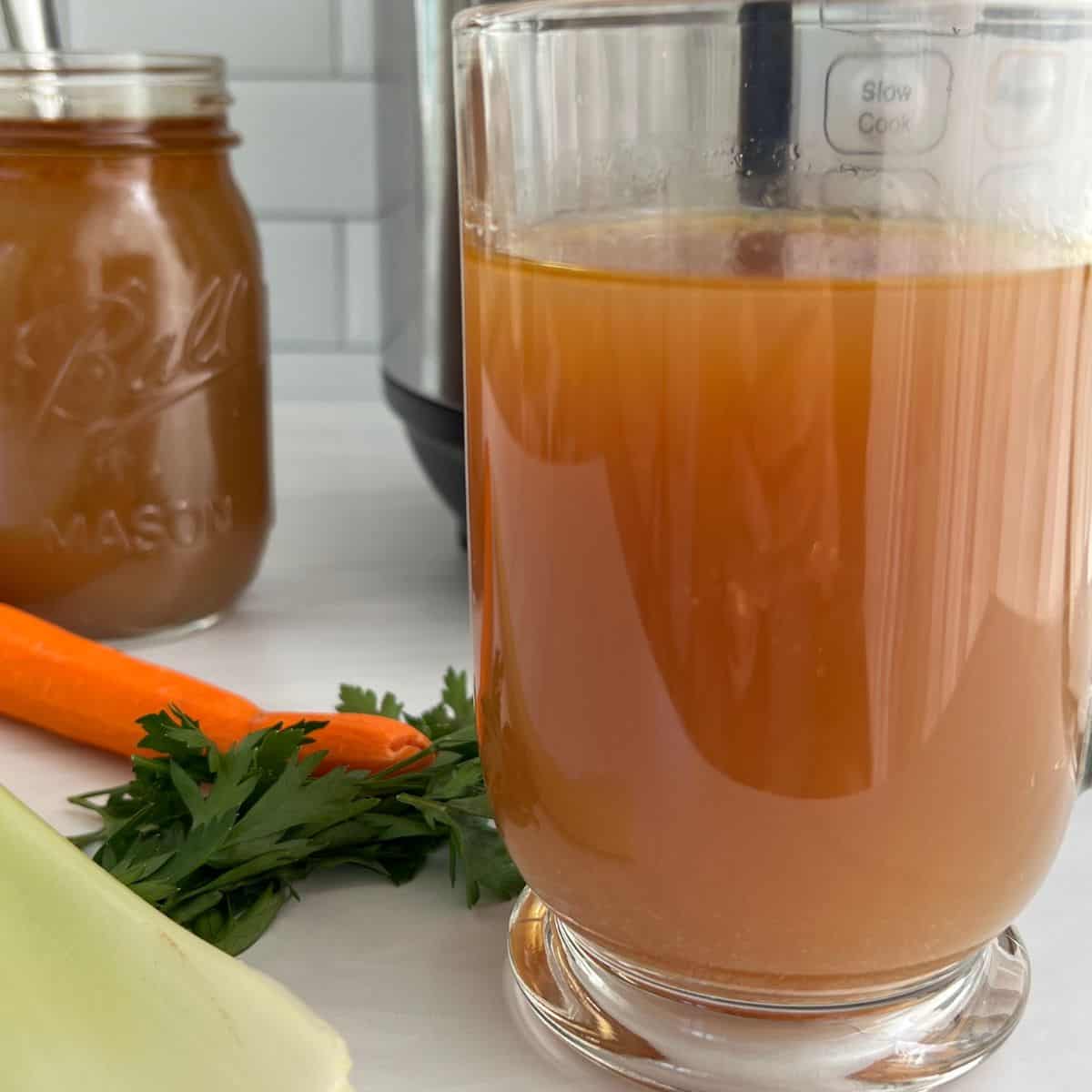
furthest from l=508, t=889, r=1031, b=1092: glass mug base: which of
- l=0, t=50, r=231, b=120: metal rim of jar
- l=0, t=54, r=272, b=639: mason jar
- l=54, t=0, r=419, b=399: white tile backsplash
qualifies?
l=54, t=0, r=419, b=399: white tile backsplash

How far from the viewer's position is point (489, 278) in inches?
18.7

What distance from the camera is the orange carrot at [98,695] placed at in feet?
2.30

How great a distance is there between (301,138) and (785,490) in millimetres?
995

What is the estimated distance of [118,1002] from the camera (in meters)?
0.43

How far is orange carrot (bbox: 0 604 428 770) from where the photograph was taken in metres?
0.70

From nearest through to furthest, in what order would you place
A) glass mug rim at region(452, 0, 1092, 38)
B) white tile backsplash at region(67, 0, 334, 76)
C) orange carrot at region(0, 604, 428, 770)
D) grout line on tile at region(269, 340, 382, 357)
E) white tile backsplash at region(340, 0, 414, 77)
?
glass mug rim at region(452, 0, 1092, 38)
orange carrot at region(0, 604, 428, 770)
white tile backsplash at region(340, 0, 414, 77)
white tile backsplash at region(67, 0, 334, 76)
grout line on tile at region(269, 340, 382, 357)

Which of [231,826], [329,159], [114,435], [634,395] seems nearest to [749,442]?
[634,395]

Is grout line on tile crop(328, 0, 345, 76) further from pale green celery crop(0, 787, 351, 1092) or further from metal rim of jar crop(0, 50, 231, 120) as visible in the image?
pale green celery crop(0, 787, 351, 1092)

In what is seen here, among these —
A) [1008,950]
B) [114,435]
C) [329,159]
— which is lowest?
[1008,950]

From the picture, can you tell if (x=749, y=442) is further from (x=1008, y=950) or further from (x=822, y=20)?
(x=1008, y=950)

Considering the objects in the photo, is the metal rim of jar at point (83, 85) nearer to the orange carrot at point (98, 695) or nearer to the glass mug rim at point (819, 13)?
the orange carrot at point (98, 695)

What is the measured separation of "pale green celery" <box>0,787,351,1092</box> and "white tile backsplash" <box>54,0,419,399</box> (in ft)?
2.84

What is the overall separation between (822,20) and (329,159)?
3.17ft

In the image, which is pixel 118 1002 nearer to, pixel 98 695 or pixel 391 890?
pixel 391 890
